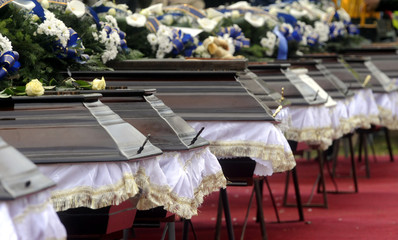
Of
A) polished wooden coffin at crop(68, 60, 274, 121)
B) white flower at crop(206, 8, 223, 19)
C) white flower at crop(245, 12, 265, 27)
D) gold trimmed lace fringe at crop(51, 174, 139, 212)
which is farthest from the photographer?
white flower at crop(245, 12, 265, 27)

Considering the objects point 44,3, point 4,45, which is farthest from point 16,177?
point 44,3

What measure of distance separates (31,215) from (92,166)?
27.7 inches

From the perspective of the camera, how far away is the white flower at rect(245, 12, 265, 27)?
1028cm

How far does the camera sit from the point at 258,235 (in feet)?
25.8

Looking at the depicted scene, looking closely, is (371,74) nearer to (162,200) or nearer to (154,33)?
(154,33)

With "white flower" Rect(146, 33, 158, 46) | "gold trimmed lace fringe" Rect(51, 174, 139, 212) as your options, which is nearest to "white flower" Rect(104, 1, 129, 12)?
"white flower" Rect(146, 33, 158, 46)

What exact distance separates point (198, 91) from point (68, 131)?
2.27 m

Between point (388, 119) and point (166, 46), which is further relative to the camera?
point (388, 119)

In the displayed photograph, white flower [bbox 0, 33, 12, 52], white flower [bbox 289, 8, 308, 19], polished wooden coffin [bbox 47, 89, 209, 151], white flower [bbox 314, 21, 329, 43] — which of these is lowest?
white flower [bbox 314, 21, 329, 43]

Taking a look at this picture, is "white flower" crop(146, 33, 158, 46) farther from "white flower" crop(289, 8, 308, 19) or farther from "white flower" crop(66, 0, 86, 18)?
"white flower" crop(289, 8, 308, 19)

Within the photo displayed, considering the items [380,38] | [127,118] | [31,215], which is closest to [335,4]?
[380,38]

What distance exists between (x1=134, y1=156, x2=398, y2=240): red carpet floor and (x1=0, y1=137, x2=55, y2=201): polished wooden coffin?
4821 millimetres

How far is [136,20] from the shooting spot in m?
7.80

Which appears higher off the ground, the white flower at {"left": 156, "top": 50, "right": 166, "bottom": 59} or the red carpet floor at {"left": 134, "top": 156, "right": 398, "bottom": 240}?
the white flower at {"left": 156, "top": 50, "right": 166, "bottom": 59}
